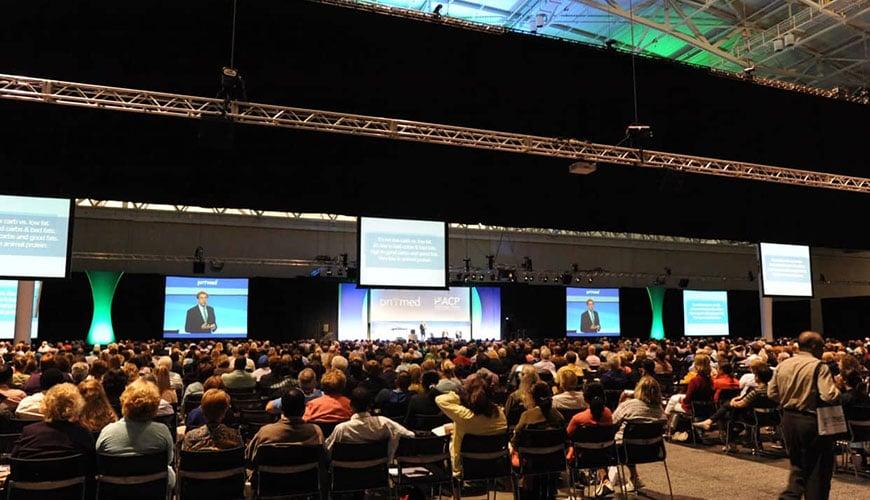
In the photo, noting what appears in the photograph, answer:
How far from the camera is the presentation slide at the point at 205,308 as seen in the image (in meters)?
19.1

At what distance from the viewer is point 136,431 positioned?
3.32m

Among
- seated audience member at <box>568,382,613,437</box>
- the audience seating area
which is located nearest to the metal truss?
the audience seating area

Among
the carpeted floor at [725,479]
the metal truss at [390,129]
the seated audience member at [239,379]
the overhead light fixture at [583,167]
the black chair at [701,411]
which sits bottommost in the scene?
the carpeted floor at [725,479]

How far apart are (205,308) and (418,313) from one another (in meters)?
7.75

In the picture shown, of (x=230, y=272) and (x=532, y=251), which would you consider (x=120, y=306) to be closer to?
(x=230, y=272)

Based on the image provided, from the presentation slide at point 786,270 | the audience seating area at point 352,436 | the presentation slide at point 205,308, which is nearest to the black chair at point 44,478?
the audience seating area at point 352,436

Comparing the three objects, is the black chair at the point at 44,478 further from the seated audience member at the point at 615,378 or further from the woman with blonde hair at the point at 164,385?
the seated audience member at the point at 615,378

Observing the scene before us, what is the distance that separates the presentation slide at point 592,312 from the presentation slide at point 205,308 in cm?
1301

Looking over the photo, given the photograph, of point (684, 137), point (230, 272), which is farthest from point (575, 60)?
point (230, 272)

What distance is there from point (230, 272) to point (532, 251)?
1274cm

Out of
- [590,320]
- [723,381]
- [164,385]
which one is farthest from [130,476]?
[590,320]

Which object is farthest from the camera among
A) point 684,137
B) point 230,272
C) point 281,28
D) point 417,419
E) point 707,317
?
point 707,317

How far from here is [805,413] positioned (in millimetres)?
3770

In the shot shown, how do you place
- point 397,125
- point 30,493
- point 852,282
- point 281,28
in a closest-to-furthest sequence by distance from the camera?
point 30,493, point 281,28, point 397,125, point 852,282
